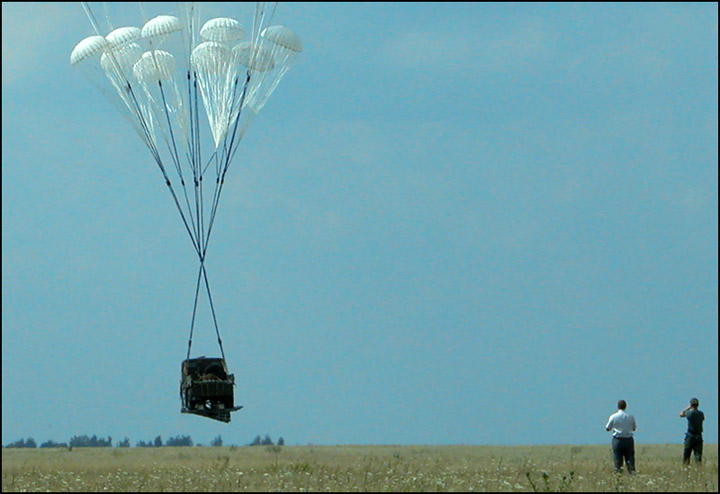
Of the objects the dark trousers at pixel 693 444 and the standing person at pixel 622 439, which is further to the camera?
the dark trousers at pixel 693 444

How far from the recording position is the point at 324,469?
24.5 meters

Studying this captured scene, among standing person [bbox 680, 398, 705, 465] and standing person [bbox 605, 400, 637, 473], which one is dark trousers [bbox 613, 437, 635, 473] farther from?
standing person [bbox 680, 398, 705, 465]

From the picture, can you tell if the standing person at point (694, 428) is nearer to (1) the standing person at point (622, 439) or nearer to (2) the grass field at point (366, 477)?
(2) the grass field at point (366, 477)

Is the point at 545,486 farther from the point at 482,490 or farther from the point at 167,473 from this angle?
the point at 167,473

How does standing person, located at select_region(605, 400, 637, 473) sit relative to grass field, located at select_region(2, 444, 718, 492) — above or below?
above

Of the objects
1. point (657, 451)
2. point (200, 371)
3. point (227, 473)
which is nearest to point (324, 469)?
point (227, 473)

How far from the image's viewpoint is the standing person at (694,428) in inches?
1019

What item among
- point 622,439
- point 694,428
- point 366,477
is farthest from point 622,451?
point 366,477

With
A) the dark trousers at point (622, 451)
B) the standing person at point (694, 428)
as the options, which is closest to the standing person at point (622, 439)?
the dark trousers at point (622, 451)

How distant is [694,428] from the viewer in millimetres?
25906

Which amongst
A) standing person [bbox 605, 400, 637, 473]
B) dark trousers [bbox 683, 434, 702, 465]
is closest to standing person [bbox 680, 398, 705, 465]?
dark trousers [bbox 683, 434, 702, 465]

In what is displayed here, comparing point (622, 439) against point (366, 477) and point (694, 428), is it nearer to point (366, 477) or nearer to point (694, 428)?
point (694, 428)

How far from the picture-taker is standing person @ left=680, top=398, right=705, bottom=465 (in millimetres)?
25875

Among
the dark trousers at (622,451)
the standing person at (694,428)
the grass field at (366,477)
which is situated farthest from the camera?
the standing person at (694,428)
